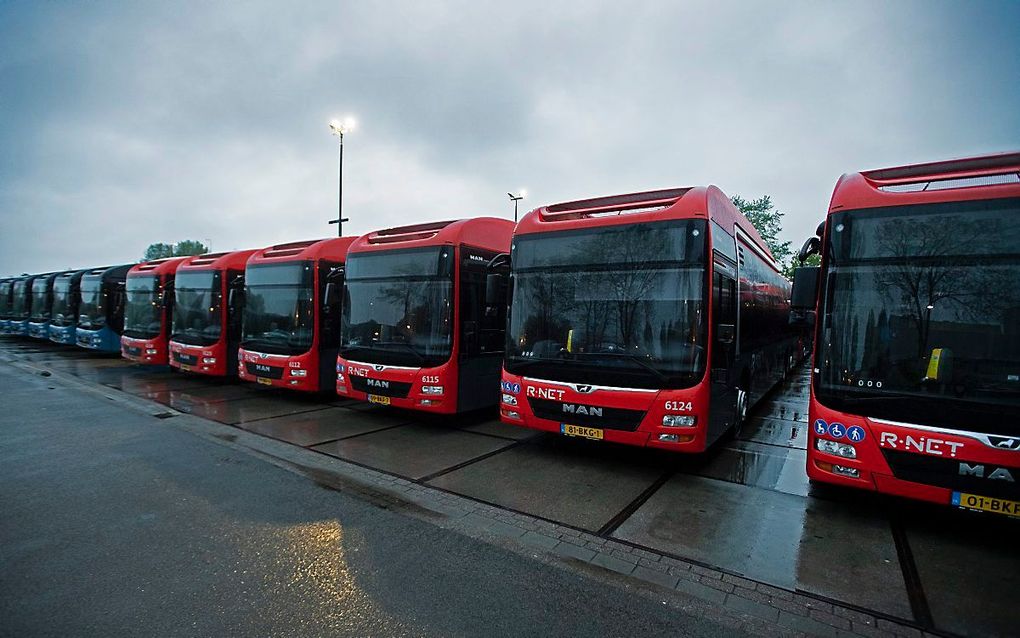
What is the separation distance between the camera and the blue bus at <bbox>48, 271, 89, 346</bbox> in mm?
18156

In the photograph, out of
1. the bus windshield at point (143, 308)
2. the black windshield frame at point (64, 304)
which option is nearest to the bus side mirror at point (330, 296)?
the bus windshield at point (143, 308)

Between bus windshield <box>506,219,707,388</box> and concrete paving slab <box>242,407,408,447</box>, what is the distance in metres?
3.24

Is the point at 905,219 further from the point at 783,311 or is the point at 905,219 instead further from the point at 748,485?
the point at 783,311

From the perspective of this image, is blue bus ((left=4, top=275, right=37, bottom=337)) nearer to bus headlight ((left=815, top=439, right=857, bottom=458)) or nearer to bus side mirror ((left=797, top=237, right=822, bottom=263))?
bus side mirror ((left=797, top=237, right=822, bottom=263))

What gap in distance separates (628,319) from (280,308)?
25.2ft

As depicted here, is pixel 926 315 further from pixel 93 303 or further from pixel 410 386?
pixel 93 303

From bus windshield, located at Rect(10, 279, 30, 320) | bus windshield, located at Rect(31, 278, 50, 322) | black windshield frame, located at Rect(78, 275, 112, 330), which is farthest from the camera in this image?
bus windshield, located at Rect(10, 279, 30, 320)

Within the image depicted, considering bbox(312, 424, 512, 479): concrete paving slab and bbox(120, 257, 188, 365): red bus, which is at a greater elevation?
bbox(120, 257, 188, 365): red bus

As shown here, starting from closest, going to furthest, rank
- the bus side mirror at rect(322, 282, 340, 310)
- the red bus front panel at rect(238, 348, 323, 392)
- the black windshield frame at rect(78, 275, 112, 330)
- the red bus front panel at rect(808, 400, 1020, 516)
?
the red bus front panel at rect(808, 400, 1020, 516), the bus side mirror at rect(322, 282, 340, 310), the red bus front panel at rect(238, 348, 323, 392), the black windshield frame at rect(78, 275, 112, 330)

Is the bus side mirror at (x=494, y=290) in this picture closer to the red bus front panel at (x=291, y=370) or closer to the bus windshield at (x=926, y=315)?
the bus windshield at (x=926, y=315)

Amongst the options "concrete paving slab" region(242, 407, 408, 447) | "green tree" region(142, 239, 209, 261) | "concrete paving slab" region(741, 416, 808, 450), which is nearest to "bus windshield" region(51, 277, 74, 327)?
"concrete paving slab" region(242, 407, 408, 447)

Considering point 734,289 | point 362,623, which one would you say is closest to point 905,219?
point 734,289

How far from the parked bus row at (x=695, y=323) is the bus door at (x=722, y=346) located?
4cm

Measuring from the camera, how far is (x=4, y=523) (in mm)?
4219
